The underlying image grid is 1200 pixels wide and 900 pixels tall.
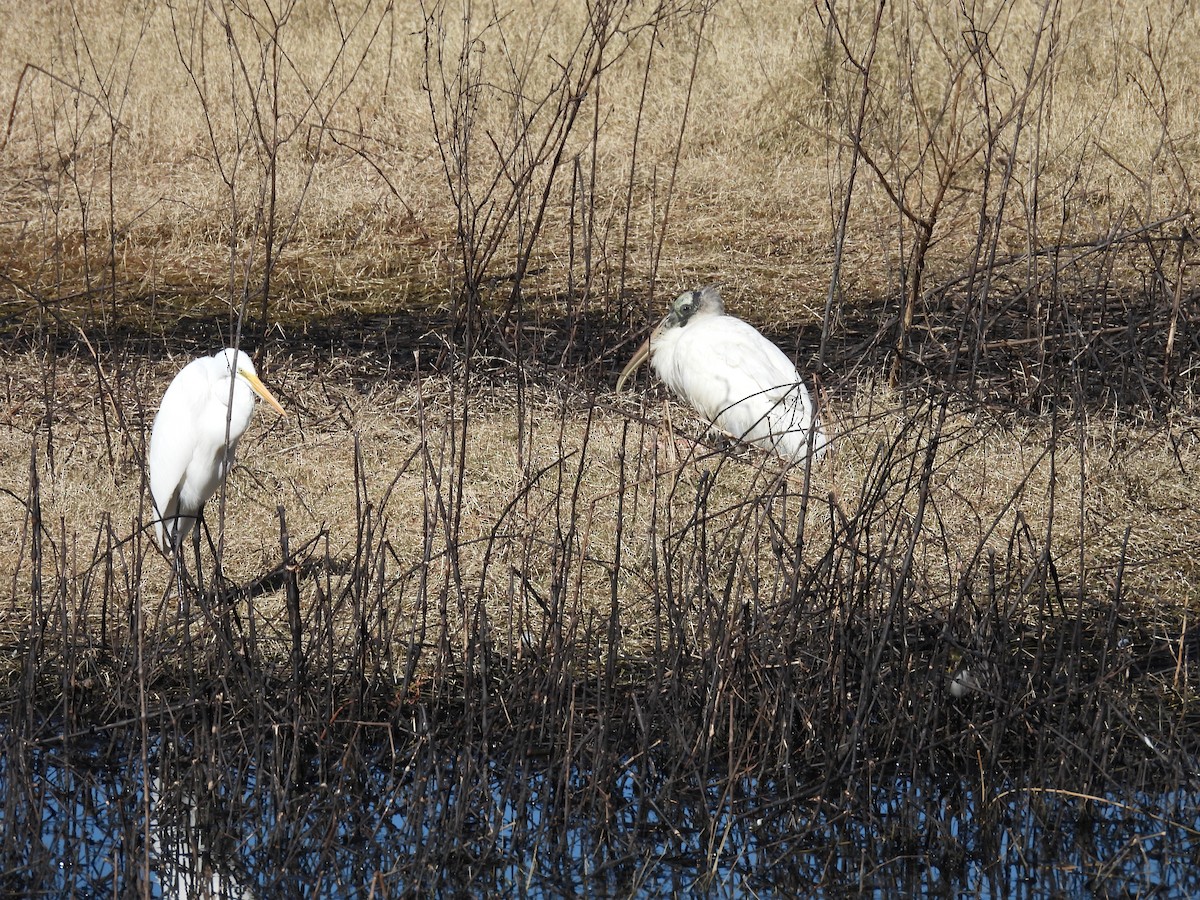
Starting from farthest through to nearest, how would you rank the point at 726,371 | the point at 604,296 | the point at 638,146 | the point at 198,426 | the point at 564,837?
the point at 638,146, the point at 604,296, the point at 726,371, the point at 198,426, the point at 564,837

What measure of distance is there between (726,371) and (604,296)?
2.14ft

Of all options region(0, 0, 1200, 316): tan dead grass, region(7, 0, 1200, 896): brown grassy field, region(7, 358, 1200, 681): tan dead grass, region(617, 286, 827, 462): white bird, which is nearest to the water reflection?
region(7, 0, 1200, 896): brown grassy field

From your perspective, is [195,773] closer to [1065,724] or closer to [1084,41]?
[1065,724]

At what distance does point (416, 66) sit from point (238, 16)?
1793mm

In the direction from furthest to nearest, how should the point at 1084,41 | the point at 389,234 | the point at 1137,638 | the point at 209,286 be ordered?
the point at 1084,41 → the point at 389,234 → the point at 209,286 → the point at 1137,638

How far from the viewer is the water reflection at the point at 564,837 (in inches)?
102

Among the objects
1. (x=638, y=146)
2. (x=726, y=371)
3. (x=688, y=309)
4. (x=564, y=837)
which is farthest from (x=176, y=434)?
(x=638, y=146)

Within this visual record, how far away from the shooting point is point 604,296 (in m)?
5.80

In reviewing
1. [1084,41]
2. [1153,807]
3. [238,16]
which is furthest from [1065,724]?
[238,16]

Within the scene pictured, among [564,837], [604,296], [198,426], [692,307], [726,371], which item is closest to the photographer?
[564,837]

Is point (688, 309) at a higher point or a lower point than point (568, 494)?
higher

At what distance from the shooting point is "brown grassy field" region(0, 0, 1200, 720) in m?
3.12

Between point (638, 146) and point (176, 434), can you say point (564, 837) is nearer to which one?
point (176, 434)

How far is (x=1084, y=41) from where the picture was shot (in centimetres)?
934
